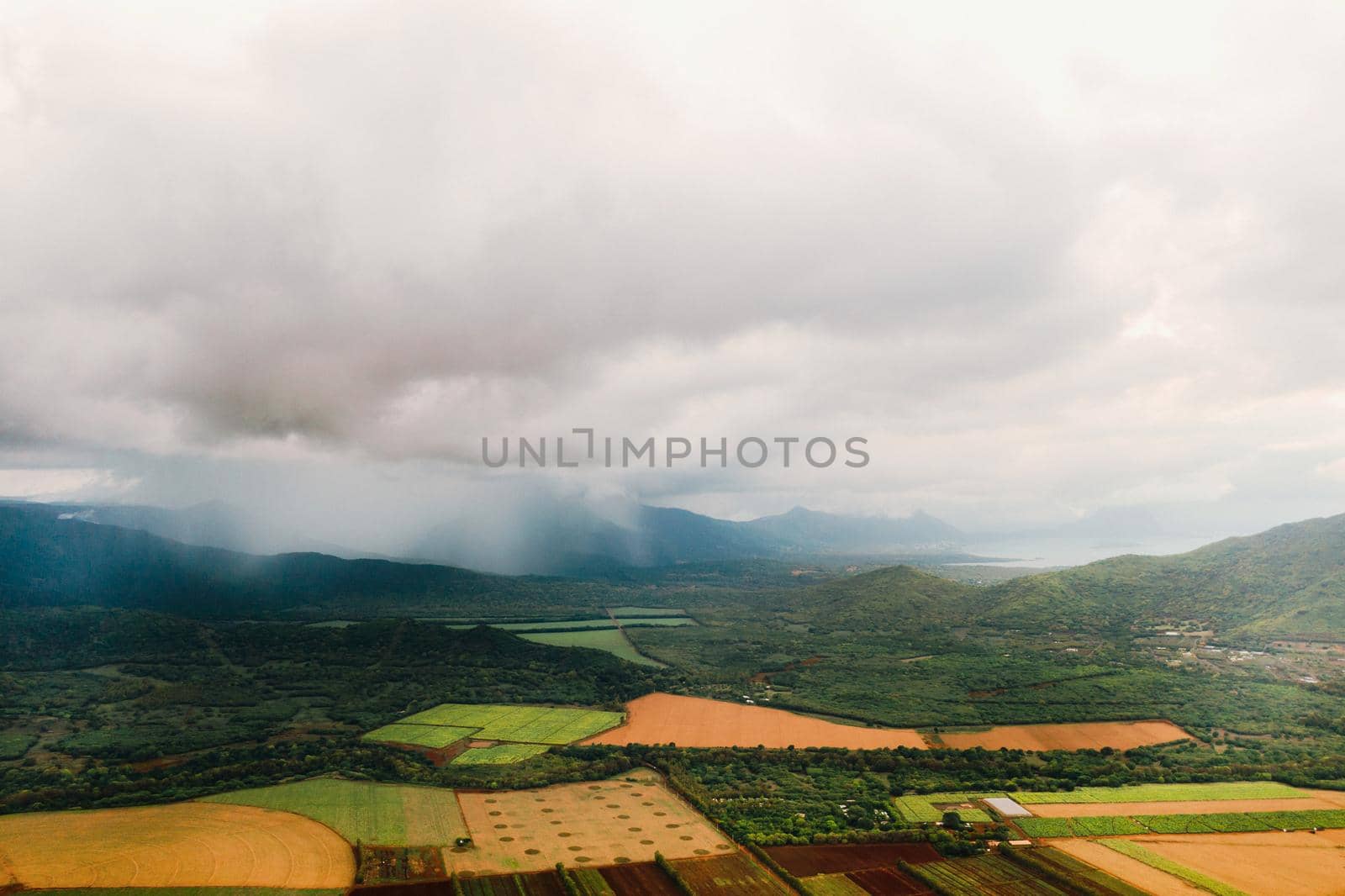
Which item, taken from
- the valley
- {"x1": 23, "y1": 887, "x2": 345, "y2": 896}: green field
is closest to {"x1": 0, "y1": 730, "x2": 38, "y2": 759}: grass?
the valley

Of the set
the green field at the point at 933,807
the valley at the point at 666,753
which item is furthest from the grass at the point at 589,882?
the green field at the point at 933,807

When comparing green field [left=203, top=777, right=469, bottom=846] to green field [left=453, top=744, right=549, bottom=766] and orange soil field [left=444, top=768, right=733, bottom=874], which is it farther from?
green field [left=453, top=744, right=549, bottom=766]

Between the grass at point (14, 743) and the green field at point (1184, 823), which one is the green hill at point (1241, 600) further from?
the grass at point (14, 743)

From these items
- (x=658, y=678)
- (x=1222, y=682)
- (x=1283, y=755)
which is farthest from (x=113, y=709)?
(x=1222, y=682)

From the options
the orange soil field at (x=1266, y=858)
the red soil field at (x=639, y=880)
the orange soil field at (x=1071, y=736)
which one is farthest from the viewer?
the orange soil field at (x=1071, y=736)

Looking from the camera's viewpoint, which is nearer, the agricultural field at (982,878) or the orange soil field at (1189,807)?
the agricultural field at (982,878)

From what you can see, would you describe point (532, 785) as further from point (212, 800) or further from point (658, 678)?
point (658, 678)
